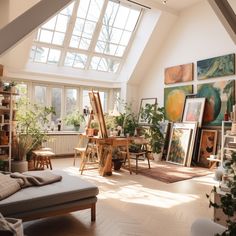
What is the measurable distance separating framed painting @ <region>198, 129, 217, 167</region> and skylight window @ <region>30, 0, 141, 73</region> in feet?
12.9

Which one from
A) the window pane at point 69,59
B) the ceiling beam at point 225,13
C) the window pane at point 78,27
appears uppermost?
the window pane at point 78,27

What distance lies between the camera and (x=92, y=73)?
8.42 metres

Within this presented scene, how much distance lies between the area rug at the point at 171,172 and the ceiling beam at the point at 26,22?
3.83 meters

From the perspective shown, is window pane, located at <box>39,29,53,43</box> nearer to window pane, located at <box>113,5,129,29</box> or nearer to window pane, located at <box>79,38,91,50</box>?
window pane, located at <box>79,38,91,50</box>

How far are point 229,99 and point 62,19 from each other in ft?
16.2

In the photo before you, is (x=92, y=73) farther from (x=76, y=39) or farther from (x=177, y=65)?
(x=177, y=65)

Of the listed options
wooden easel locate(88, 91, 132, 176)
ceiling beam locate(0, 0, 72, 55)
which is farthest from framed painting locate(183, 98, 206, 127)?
ceiling beam locate(0, 0, 72, 55)

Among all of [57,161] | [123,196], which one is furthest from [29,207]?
[57,161]

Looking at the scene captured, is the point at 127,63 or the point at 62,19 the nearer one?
the point at 62,19

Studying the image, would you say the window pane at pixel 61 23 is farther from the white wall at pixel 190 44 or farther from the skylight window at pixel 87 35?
the white wall at pixel 190 44

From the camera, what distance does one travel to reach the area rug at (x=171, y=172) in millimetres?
5323

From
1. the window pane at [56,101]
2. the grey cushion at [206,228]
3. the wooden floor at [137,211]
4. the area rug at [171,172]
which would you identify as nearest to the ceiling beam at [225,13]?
the grey cushion at [206,228]

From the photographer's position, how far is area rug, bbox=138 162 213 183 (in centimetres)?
532

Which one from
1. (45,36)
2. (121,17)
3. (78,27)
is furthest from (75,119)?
(121,17)
